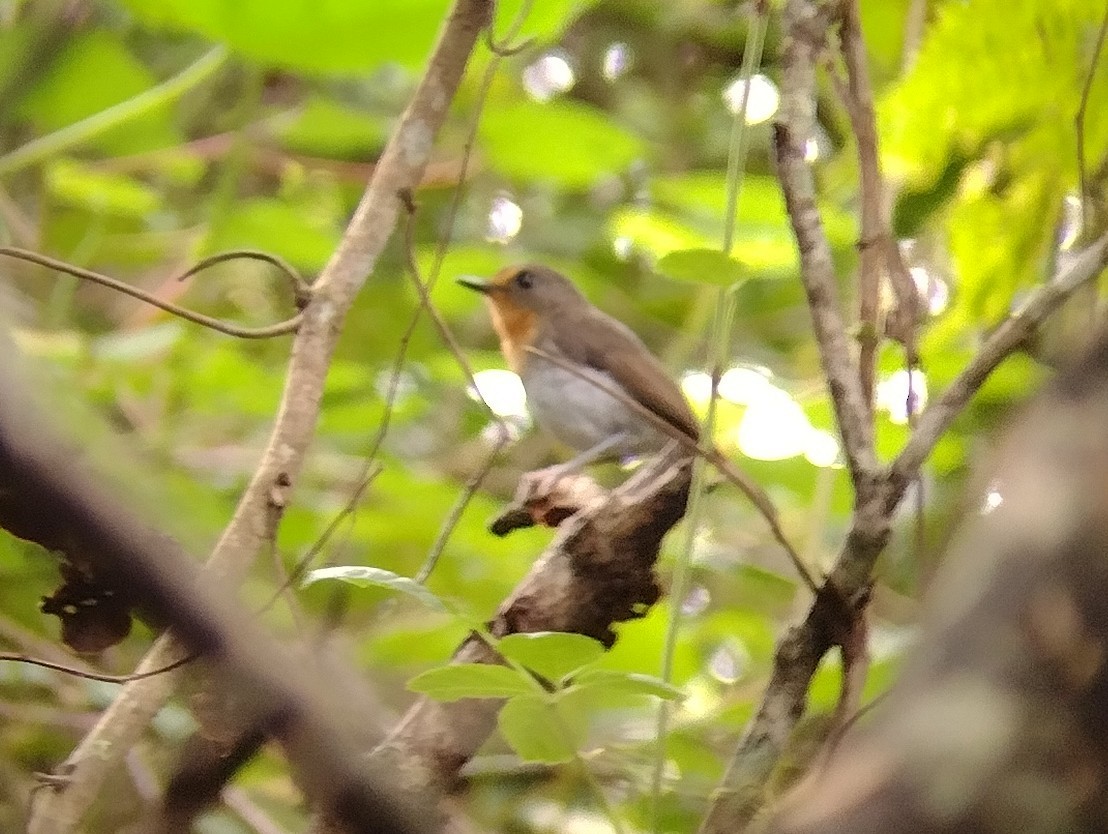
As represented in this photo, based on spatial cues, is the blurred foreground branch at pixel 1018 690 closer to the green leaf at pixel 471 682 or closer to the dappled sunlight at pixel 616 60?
the green leaf at pixel 471 682

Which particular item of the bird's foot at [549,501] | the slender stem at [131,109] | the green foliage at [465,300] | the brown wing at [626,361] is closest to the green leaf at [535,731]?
the green foliage at [465,300]

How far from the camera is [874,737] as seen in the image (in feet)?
1.10

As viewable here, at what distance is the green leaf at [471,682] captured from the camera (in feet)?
2.31

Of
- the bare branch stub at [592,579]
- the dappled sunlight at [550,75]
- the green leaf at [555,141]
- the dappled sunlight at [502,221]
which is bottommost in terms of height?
the bare branch stub at [592,579]

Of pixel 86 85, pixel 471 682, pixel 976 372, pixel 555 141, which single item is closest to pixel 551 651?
pixel 471 682

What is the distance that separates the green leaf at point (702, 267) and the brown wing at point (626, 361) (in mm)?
712

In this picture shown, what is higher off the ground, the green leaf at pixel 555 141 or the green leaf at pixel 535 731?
the green leaf at pixel 555 141

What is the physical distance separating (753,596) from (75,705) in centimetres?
110

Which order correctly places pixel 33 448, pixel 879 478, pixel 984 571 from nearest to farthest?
pixel 33 448 → pixel 984 571 → pixel 879 478

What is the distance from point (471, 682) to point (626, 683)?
0.09m

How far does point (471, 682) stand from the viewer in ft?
2.35

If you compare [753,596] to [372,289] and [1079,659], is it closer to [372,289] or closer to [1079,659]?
[372,289]

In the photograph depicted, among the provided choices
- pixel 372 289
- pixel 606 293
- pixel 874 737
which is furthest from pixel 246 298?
pixel 874 737

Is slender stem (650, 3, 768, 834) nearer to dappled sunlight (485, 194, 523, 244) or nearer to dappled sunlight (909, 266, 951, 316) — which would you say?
dappled sunlight (909, 266, 951, 316)
